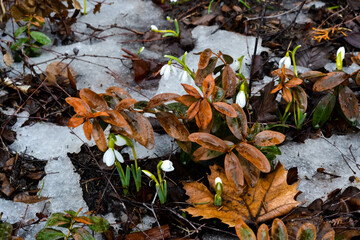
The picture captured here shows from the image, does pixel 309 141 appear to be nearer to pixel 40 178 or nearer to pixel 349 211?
pixel 349 211

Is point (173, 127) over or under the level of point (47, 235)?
over

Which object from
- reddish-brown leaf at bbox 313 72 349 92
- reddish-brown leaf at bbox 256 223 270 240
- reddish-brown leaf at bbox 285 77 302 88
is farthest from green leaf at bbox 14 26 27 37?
reddish-brown leaf at bbox 256 223 270 240

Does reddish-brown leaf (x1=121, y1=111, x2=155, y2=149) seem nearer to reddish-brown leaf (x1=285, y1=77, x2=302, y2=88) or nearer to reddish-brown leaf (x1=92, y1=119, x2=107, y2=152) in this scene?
reddish-brown leaf (x1=92, y1=119, x2=107, y2=152)

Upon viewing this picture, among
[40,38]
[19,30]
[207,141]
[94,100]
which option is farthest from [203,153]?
[19,30]

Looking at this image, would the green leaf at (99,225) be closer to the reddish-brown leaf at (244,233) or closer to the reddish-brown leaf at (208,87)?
the reddish-brown leaf at (244,233)

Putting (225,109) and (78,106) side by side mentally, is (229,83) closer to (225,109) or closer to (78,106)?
(225,109)

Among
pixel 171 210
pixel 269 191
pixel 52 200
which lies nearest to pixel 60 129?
pixel 52 200
